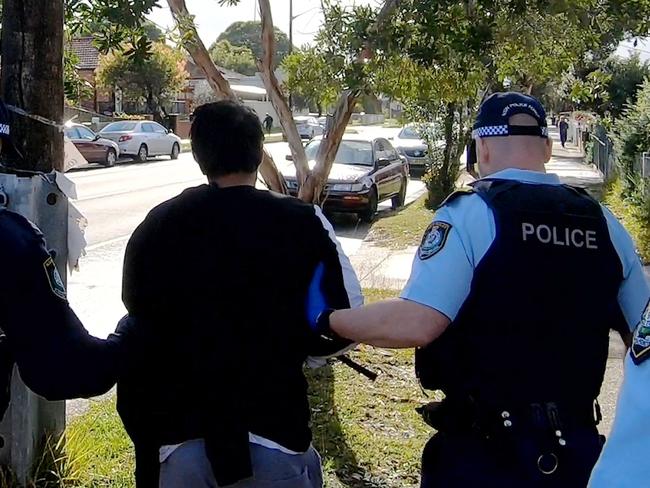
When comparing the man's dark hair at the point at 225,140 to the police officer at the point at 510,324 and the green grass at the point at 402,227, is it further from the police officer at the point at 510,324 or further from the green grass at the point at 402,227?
the green grass at the point at 402,227

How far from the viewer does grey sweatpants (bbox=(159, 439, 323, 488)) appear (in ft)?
7.64

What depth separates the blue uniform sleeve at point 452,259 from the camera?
2.32 m

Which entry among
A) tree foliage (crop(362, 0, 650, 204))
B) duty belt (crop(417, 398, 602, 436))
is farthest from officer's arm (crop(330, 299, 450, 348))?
tree foliage (crop(362, 0, 650, 204))

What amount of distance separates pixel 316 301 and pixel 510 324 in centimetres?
56

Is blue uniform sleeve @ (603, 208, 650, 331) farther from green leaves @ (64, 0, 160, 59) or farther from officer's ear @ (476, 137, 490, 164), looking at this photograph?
green leaves @ (64, 0, 160, 59)

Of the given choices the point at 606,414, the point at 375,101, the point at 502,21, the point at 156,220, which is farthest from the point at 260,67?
the point at 156,220

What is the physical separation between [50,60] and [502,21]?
310cm

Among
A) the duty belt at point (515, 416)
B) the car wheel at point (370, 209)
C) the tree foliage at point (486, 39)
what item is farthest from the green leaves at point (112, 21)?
the car wheel at point (370, 209)

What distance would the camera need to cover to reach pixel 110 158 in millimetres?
26578

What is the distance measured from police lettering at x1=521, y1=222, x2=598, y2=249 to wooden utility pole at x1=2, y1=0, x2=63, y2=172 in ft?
7.36

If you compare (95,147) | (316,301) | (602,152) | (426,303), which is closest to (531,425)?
(426,303)

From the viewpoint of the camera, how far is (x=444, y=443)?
2521 mm

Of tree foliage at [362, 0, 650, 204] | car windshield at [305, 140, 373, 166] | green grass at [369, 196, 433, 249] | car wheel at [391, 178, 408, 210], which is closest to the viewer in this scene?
tree foliage at [362, 0, 650, 204]

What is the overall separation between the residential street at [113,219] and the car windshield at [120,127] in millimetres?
1506
